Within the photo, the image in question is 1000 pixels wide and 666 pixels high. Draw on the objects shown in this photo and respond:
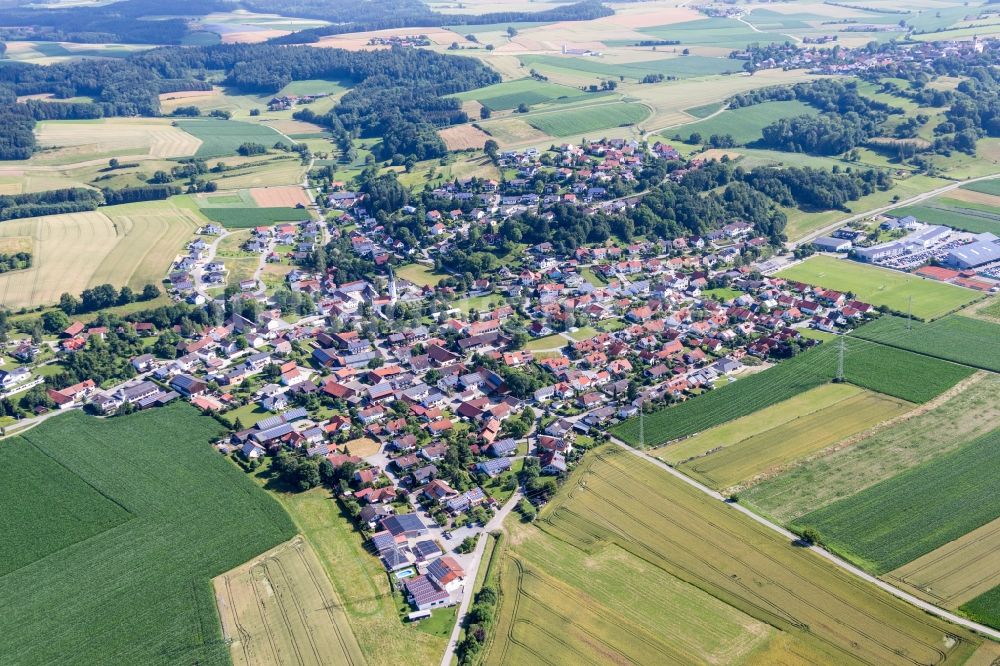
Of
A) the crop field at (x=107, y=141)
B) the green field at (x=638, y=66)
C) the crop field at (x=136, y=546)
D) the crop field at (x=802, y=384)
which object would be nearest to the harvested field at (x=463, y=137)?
the crop field at (x=107, y=141)

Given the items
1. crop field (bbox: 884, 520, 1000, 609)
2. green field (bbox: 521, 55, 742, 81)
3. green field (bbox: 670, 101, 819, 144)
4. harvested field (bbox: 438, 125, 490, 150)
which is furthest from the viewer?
green field (bbox: 521, 55, 742, 81)

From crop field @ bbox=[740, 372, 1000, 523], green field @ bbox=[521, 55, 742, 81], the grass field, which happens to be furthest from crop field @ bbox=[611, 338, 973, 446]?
green field @ bbox=[521, 55, 742, 81]

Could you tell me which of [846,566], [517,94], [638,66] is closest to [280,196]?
[517,94]

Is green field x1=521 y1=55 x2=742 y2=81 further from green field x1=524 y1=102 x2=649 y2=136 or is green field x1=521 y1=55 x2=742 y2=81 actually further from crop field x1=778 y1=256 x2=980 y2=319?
crop field x1=778 y1=256 x2=980 y2=319

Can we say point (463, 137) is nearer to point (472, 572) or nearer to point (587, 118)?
point (587, 118)

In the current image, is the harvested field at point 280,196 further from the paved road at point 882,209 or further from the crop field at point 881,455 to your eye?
the crop field at point 881,455

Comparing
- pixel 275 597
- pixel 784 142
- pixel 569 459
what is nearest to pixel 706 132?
pixel 784 142

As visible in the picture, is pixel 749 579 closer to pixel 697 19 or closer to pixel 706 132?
pixel 706 132
